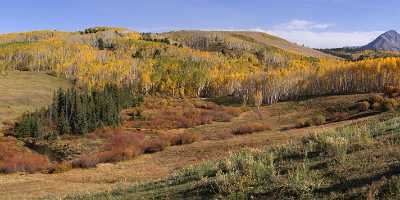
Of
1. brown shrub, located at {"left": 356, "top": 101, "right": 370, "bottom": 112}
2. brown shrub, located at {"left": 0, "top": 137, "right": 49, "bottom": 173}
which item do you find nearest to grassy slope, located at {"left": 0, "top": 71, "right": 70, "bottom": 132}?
brown shrub, located at {"left": 0, "top": 137, "right": 49, "bottom": 173}

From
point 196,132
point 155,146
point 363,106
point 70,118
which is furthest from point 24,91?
point 363,106

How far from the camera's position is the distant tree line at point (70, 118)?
94744 mm

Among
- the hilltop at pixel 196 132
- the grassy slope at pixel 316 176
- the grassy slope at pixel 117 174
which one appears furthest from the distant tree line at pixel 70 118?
the grassy slope at pixel 316 176

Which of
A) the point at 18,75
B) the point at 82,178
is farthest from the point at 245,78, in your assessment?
the point at 82,178

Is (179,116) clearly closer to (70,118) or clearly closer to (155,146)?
(70,118)

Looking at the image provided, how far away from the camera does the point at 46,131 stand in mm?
98250

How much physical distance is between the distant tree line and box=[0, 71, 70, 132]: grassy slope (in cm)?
1163

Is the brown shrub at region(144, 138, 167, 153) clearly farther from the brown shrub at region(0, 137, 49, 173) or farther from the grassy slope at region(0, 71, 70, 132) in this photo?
the grassy slope at region(0, 71, 70, 132)

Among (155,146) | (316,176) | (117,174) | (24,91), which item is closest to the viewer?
(316,176)

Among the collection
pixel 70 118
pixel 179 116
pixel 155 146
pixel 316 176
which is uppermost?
pixel 316 176

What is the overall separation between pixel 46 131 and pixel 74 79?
10222 cm

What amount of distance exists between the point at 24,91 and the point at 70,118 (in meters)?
54.4

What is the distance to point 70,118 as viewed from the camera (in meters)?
102

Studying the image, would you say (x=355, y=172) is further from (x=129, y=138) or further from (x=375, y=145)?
(x=129, y=138)
